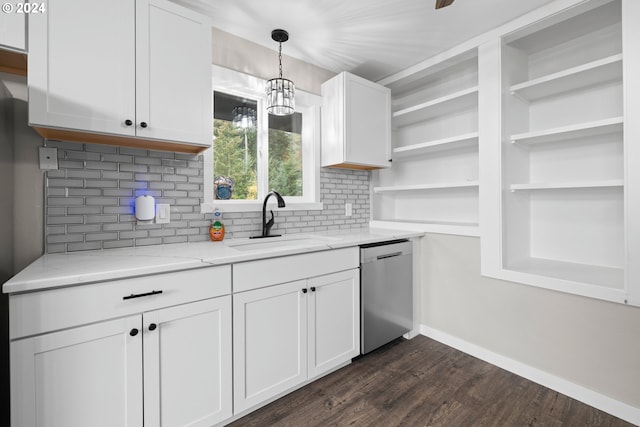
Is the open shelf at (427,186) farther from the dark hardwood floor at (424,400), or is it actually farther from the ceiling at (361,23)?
the dark hardwood floor at (424,400)

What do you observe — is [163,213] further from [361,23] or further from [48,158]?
[361,23]

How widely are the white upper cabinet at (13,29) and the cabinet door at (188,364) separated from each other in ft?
4.38

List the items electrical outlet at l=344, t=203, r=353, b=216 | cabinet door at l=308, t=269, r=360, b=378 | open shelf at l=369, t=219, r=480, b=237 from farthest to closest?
electrical outlet at l=344, t=203, r=353, b=216, open shelf at l=369, t=219, r=480, b=237, cabinet door at l=308, t=269, r=360, b=378

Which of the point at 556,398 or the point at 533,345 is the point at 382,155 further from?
the point at 556,398

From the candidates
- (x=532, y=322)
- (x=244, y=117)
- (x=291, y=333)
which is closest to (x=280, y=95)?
(x=244, y=117)

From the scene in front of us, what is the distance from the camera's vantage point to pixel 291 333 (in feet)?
6.03

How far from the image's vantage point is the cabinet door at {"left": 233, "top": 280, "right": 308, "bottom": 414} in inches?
63.9

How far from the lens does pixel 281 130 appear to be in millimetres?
2764

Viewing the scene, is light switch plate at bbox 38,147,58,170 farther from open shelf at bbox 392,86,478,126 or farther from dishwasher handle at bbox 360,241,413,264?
open shelf at bbox 392,86,478,126

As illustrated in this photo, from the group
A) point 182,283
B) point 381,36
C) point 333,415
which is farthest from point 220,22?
point 333,415

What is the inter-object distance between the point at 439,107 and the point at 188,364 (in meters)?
2.86

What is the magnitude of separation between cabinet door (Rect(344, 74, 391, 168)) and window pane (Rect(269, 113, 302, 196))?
0.50m

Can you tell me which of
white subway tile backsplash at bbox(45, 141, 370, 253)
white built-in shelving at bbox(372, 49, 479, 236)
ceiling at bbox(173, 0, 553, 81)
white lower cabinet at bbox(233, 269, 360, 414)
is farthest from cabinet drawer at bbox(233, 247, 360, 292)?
ceiling at bbox(173, 0, 553, 81)

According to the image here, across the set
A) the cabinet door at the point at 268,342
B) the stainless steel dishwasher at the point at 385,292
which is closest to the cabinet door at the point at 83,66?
the cabinet door at the point at 268,342
